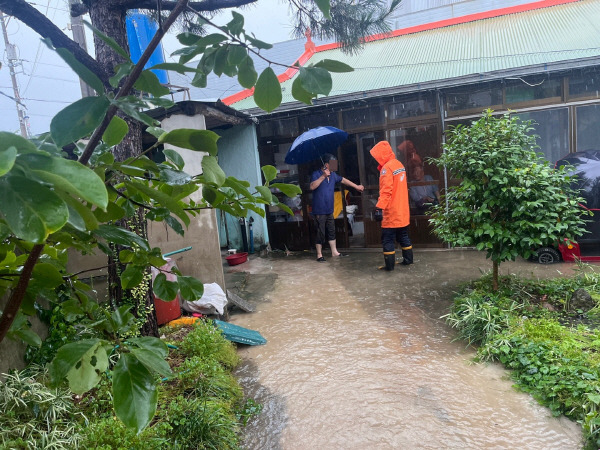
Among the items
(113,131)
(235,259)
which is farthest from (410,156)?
(113,131)

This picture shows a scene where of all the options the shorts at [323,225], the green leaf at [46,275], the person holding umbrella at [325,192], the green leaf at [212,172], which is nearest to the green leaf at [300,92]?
the green leaf at [212,172]

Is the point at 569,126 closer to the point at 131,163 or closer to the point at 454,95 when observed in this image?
the point at 454,95

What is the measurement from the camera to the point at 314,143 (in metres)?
7.69

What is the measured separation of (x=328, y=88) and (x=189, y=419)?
99.8 inches

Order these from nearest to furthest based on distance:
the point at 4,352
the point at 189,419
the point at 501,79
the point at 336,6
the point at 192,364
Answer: the point at 189,419, the point at 4,352, the point at 192,364, the point at 336,6, the point at 501,79

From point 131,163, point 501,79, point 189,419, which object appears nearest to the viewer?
point 131,163

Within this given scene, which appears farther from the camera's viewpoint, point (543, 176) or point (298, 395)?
point (543, 176)

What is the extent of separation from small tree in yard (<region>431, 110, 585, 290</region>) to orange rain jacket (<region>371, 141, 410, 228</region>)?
1596 mm

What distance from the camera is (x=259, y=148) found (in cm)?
888

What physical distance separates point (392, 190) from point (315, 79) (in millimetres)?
6008

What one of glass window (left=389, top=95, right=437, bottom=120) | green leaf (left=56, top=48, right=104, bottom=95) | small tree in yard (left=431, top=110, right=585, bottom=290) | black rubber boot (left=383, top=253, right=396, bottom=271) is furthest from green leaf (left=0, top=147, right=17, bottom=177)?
glass window (left=389, top=95, right=437, bottom=120)

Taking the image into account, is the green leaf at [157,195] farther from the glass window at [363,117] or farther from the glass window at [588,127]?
the glass window at [588,127]

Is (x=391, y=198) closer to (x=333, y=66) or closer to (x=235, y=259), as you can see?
(x=235, y=259)

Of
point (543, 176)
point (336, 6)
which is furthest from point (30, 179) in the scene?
point (543, 176)
